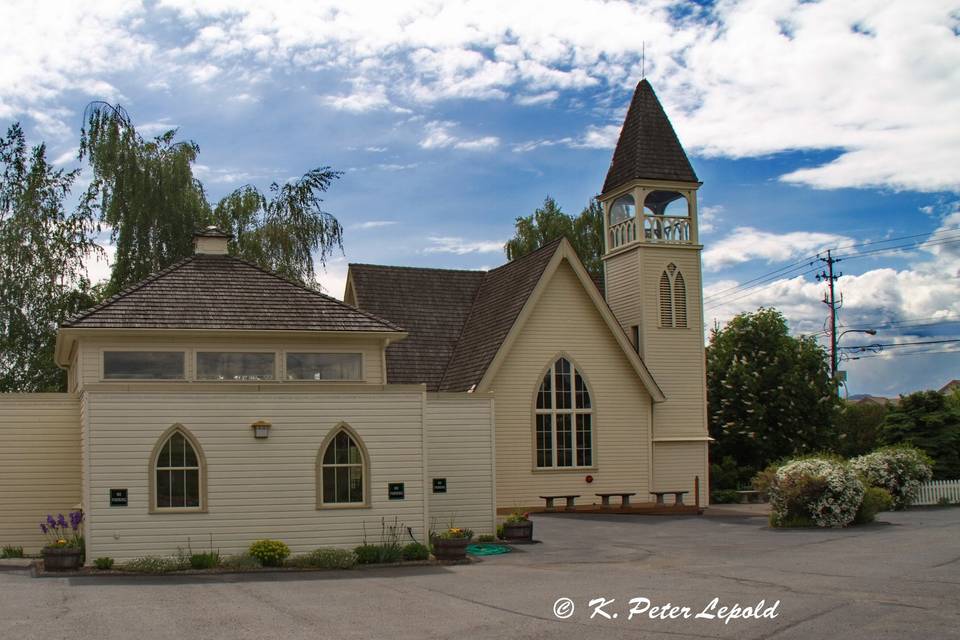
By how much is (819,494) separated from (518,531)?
7228 mm

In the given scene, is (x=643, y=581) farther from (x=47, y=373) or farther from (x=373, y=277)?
(x=47, y=373)

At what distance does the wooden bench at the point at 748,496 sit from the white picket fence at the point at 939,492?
20.7 ft

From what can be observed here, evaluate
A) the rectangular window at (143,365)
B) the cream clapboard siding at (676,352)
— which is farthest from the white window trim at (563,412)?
the rectangular window at (143,365)

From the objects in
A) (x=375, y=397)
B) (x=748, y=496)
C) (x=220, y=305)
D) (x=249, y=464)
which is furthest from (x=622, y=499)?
(x=249, y=464)

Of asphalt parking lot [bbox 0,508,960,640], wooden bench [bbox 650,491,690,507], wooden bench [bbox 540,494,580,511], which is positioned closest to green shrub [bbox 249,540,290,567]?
asphalt parking lot [bbox 0,508,960,640]

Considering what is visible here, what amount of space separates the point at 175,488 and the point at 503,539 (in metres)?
7.24

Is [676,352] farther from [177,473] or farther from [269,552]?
[177,473]

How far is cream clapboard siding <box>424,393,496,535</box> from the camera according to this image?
22.9 metres

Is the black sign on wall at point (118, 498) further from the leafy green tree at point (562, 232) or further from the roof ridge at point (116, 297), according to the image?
the leafy green tree at point (562, 232)

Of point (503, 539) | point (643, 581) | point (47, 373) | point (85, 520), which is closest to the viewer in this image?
point (643, 581)

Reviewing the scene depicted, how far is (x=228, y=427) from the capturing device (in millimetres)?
19859

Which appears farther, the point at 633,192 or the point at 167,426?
the point at 633,192

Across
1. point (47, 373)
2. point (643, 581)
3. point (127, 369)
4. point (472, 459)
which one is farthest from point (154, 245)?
point (643, 581)

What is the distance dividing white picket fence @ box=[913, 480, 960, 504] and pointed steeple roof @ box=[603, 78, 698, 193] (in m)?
11.9
